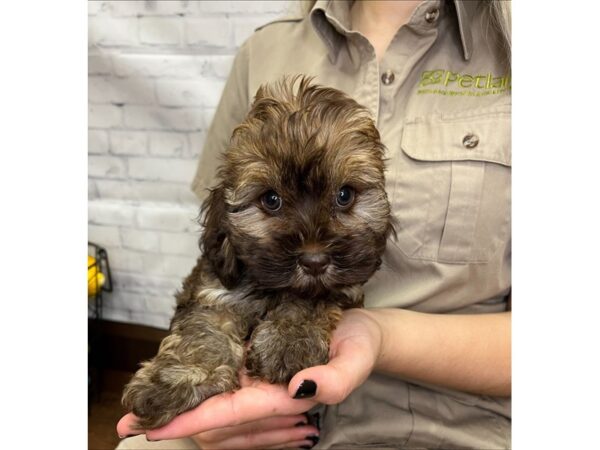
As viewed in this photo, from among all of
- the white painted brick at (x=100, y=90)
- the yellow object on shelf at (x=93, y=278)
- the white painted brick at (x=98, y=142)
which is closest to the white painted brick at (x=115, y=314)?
the yellow object on shelf at (x=93, y=278)

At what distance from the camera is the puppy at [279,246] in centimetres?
111

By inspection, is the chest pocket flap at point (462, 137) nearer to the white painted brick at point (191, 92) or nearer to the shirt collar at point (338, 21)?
the shirt collar at point (338, 21)

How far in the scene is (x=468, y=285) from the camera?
5.60 ft

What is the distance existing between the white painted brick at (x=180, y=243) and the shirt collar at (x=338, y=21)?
1.27m

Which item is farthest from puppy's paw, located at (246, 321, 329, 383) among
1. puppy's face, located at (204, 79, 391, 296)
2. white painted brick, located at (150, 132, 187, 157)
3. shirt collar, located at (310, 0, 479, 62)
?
white painted brick, located at (150, 132, 187, 157)

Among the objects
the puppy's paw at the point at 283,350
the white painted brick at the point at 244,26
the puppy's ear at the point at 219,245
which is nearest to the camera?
the puppy's paw at the point at 283,350

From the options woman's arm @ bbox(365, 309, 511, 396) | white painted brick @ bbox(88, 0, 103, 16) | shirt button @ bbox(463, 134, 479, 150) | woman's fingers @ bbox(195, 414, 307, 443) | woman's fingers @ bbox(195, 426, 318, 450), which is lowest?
woman's fingers @ bbox(195, 426, 318, 450)

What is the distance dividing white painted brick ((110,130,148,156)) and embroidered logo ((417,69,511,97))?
1357 mm

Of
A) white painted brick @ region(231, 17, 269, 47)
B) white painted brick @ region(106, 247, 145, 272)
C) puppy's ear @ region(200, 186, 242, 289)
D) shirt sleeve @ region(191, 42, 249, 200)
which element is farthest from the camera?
white painted brick @ region(106, 247, 145, 272)

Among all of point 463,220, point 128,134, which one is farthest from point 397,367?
point 128,134

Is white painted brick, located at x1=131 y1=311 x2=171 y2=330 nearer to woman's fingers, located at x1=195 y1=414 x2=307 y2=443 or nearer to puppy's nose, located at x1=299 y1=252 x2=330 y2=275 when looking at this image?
woman's fingers, located at x1=195 y1=414 x2=307 y2=443

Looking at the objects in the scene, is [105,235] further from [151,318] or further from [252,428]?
[252,428]

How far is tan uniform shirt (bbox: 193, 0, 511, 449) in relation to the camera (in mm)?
1592
